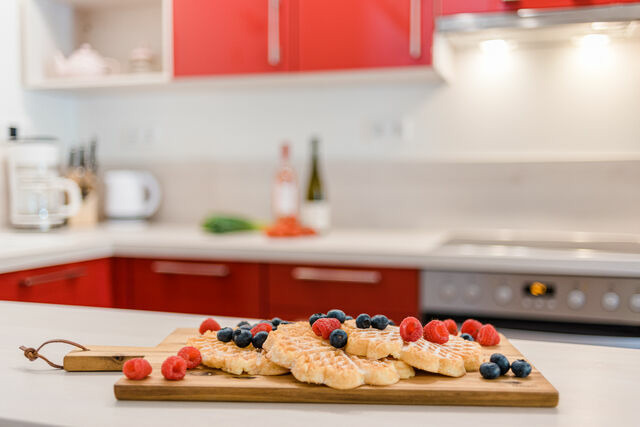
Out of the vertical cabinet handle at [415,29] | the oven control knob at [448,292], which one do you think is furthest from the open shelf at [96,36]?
the oven control knob at [448,292]

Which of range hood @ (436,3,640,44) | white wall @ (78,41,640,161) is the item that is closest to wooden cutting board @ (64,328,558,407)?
range hood @ (436,3,640,44)

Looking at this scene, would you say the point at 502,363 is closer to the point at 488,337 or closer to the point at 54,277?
the point at 488,337

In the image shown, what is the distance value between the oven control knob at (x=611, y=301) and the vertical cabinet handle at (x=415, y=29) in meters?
1.03

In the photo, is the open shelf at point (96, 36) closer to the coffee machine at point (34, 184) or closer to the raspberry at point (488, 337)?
the coffee machine at point (34, 184)

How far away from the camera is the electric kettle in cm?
287

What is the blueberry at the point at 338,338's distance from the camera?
84cm

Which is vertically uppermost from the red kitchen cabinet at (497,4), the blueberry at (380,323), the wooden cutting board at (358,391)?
the red kitchen cabinet at (497,4)

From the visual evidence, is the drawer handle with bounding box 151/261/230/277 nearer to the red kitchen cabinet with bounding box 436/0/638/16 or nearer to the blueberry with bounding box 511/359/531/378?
the red kitchen cabinet with bounding box 436/0/638/16

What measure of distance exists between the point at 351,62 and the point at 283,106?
582mm

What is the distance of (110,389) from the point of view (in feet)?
2.65

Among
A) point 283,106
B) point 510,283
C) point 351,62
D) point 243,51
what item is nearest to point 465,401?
point 510,283

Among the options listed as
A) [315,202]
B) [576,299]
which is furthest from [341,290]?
[576,299]

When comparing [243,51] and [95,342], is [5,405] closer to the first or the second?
[95,342]

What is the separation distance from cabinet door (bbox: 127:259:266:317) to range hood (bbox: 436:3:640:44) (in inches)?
43.3
